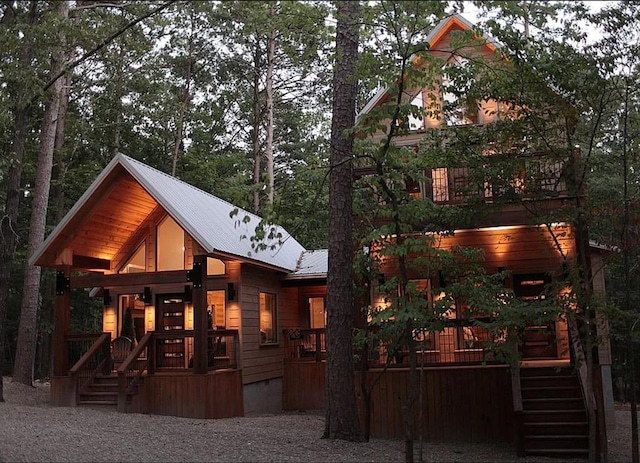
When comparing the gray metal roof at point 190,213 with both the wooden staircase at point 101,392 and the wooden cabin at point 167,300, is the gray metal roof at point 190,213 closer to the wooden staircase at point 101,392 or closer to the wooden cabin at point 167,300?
the wooden cabin at point 167,300

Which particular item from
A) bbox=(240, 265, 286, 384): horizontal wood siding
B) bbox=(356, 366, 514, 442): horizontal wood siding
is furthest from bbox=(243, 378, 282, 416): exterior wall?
bbox=(356, 366, 514, 442): horizontal wood siding

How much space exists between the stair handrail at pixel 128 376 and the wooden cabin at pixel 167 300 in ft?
0.08

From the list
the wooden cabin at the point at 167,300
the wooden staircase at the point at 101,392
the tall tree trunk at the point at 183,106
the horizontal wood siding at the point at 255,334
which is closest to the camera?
the wooden cabin at the point at 167,300

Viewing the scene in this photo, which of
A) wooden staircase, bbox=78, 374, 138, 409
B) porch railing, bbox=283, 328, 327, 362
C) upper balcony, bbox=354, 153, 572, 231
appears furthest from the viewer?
porch railing, bbox=283, 328, 327, 362

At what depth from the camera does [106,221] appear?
15.6 m

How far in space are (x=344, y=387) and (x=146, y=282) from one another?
19.8ft

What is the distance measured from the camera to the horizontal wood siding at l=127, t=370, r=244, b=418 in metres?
13.5

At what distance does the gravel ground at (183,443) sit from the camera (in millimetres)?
8484

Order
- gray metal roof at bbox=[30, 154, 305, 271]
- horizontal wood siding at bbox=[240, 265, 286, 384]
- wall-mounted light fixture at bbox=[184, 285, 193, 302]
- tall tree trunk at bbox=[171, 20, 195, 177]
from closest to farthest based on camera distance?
gray metal roof at bbox=[30, 154, 305, 271]
horizontal wood siding at bbox=[240, 265, 286, 384]
wall-mounted light fixture at bbox=[184, 285, 193, 302]
tall tree trunk at bbox=[171, 20, 195, 177]

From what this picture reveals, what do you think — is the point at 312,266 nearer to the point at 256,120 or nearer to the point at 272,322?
the point at 272,322

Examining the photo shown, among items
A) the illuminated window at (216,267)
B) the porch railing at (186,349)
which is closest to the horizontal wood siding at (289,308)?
the illuminated window at (216,267)

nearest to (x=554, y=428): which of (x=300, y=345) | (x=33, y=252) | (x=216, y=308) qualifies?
(x=300, y=345)

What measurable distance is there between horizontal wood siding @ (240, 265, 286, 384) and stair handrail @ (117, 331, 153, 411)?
2297 mm

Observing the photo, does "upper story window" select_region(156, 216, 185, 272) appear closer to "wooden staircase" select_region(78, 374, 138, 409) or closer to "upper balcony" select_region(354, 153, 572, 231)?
"wooden staircase" select_region(78, 374, 138, 409)
